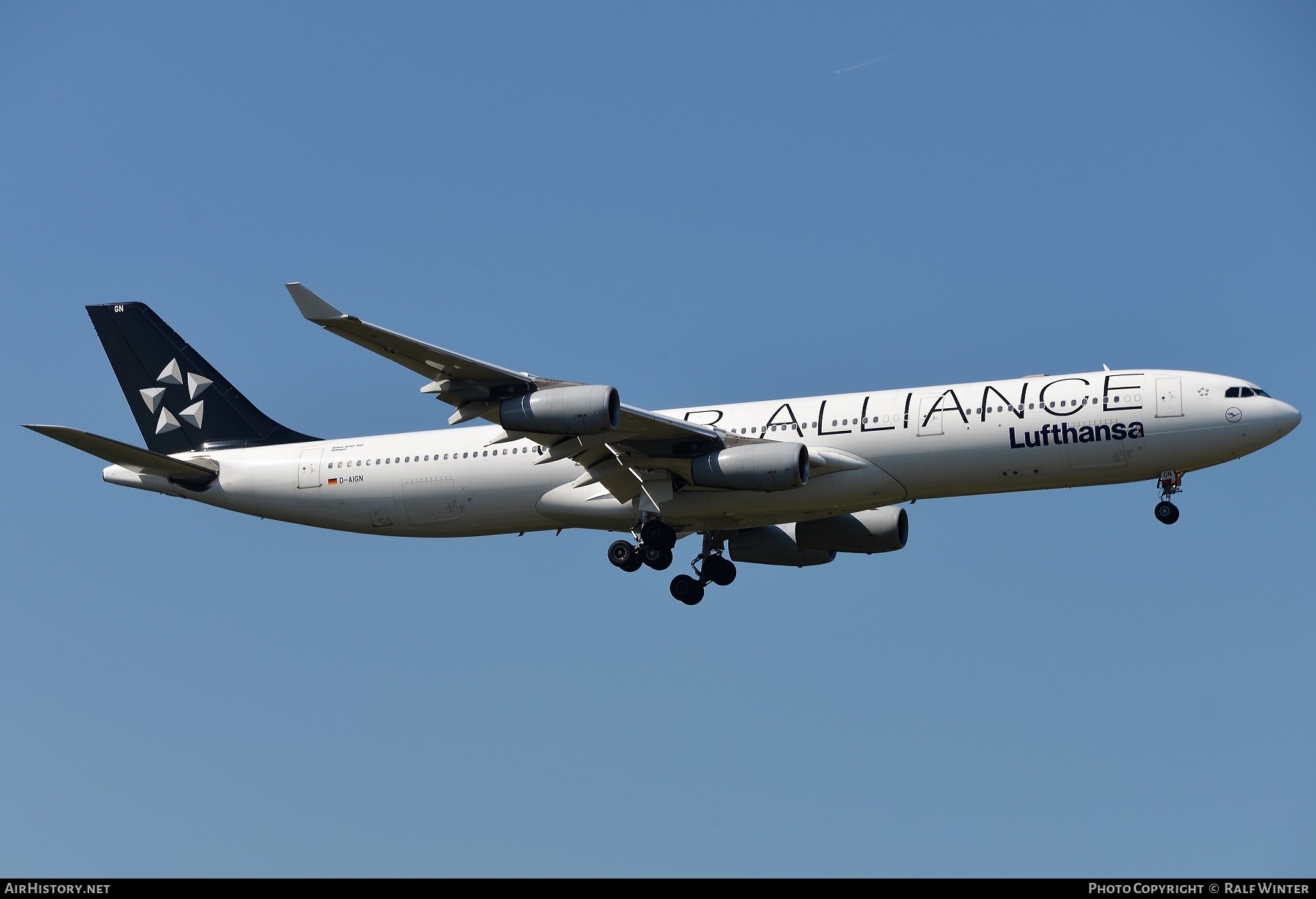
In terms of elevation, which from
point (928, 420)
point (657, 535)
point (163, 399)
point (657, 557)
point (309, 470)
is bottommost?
point (657, 557)

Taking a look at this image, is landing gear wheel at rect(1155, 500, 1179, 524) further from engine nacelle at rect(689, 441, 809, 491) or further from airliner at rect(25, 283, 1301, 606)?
engine nacelle at rect(689, 441, 809, 491)

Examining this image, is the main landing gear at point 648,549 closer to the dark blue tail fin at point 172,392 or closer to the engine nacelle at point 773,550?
the engine nacelle at point 773,550

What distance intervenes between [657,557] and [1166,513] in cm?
1317

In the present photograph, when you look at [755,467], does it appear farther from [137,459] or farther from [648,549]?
[137,459]

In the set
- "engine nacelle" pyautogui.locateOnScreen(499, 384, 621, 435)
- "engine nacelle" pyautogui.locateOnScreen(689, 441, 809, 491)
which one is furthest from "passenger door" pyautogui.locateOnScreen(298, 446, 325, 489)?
"engine nacelle" pyautogui.locateOnScreen(689, 441, 809, 491)

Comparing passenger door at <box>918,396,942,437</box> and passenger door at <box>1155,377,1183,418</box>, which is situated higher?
passenger door at <box>1155,377,1183,418</box>

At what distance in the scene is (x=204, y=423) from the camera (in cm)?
4575

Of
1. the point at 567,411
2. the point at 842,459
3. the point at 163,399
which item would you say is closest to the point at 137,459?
the point at 163,399

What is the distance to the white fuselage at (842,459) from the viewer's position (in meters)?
36.6

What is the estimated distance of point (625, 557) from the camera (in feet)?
133

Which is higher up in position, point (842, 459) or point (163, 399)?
point (163, 399)

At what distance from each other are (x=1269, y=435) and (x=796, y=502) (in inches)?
460

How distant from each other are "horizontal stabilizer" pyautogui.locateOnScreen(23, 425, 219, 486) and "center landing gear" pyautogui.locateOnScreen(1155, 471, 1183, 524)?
86.9 feet

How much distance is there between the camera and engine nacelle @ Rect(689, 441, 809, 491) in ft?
121
